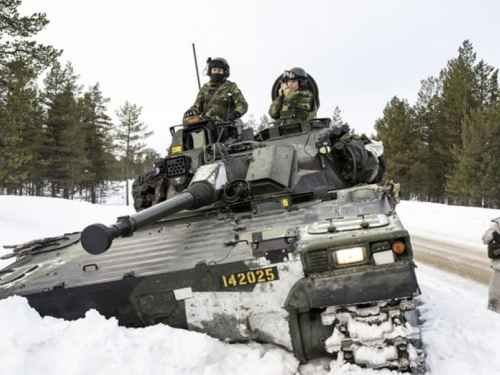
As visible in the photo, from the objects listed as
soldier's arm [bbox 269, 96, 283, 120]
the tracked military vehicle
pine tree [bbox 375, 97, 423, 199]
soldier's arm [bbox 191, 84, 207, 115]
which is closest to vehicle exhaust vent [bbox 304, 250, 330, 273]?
the tracked military vehicle

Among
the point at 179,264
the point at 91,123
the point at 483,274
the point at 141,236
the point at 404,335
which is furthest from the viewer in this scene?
the point at 91,123

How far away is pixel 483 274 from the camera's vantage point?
812 centimetres

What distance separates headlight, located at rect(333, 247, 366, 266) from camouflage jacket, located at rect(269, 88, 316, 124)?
4.99m

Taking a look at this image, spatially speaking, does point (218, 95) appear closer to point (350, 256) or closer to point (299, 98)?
point (299, 98)

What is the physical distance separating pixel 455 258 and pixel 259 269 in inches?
301

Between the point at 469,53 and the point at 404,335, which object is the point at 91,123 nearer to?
the point at 469,53

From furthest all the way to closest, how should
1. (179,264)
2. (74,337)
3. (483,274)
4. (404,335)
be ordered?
1. (483,274)
2. (179,264)
3. (74,337)
4. (404,335)

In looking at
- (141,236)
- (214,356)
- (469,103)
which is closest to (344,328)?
(214,356)

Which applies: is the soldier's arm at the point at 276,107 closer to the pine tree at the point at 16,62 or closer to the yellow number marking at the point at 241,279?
the yellow number marking at the point at 241,279

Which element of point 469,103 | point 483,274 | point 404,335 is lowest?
point 483,274

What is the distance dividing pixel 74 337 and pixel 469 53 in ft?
123

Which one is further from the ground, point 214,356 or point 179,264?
point 179,264

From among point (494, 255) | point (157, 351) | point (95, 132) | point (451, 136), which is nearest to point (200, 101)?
point (494, 255)

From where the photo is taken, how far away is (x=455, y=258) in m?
9.88
